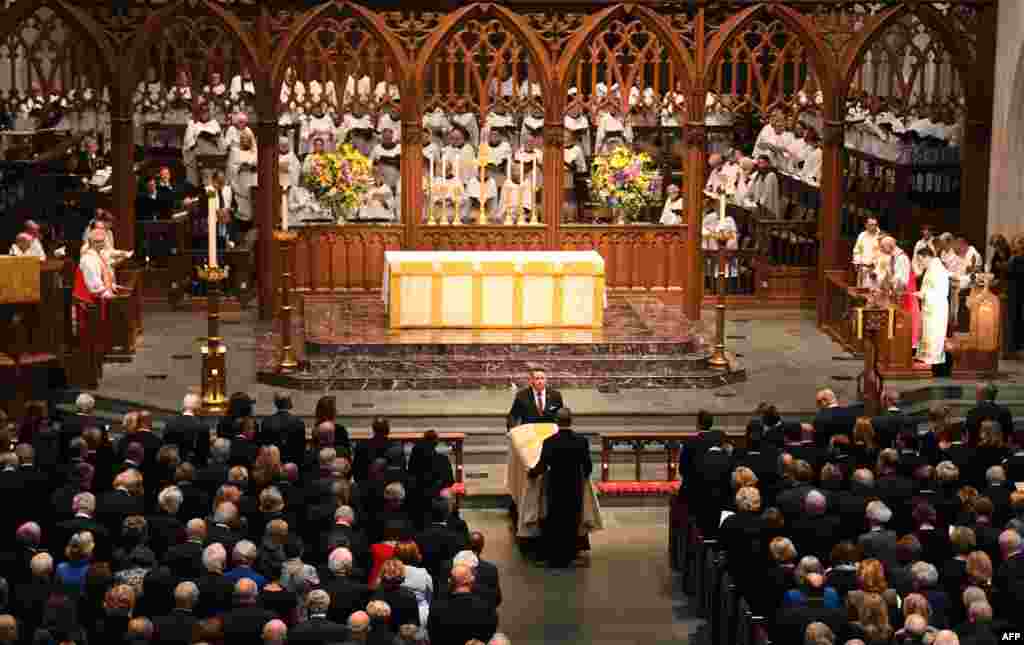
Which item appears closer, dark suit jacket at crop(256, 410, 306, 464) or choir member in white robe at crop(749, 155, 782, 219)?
dark suit jacket at crop(256, 410, 306, 464)

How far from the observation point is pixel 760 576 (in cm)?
1595

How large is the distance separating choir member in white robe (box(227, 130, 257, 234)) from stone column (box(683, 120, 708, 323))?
6.82 metres

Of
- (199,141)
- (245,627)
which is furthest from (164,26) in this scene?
(245,627)

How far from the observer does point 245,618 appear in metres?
13.6

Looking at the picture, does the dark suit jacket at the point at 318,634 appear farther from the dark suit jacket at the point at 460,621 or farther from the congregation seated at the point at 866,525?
the congregation seated at the point at 866,525

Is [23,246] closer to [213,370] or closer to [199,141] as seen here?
[213,370]

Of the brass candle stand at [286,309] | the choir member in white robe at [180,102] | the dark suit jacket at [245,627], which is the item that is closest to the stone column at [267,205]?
the choir member in white robe at [180,102]

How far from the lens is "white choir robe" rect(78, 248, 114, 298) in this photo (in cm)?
2462

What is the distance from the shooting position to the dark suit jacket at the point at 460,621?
46.4ft

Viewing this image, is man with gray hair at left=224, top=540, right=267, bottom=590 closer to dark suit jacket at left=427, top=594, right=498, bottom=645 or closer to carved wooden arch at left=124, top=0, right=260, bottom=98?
dark suit jacket at left=427, top=594, right=498, bottom=645

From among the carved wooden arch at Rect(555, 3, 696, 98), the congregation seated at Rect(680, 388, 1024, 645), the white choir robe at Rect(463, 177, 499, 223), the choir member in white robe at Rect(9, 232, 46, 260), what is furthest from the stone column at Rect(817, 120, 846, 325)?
the choir member in white robe at Rect(9, 232, 46, 260)

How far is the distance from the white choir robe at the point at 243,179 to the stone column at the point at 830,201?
8583 millimetres

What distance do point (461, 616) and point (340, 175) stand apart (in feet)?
46.4

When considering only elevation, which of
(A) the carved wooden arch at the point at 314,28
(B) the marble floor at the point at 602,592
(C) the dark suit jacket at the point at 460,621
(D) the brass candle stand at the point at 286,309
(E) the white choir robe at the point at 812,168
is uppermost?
(A) the carved wooden arch at the point at 314,28
